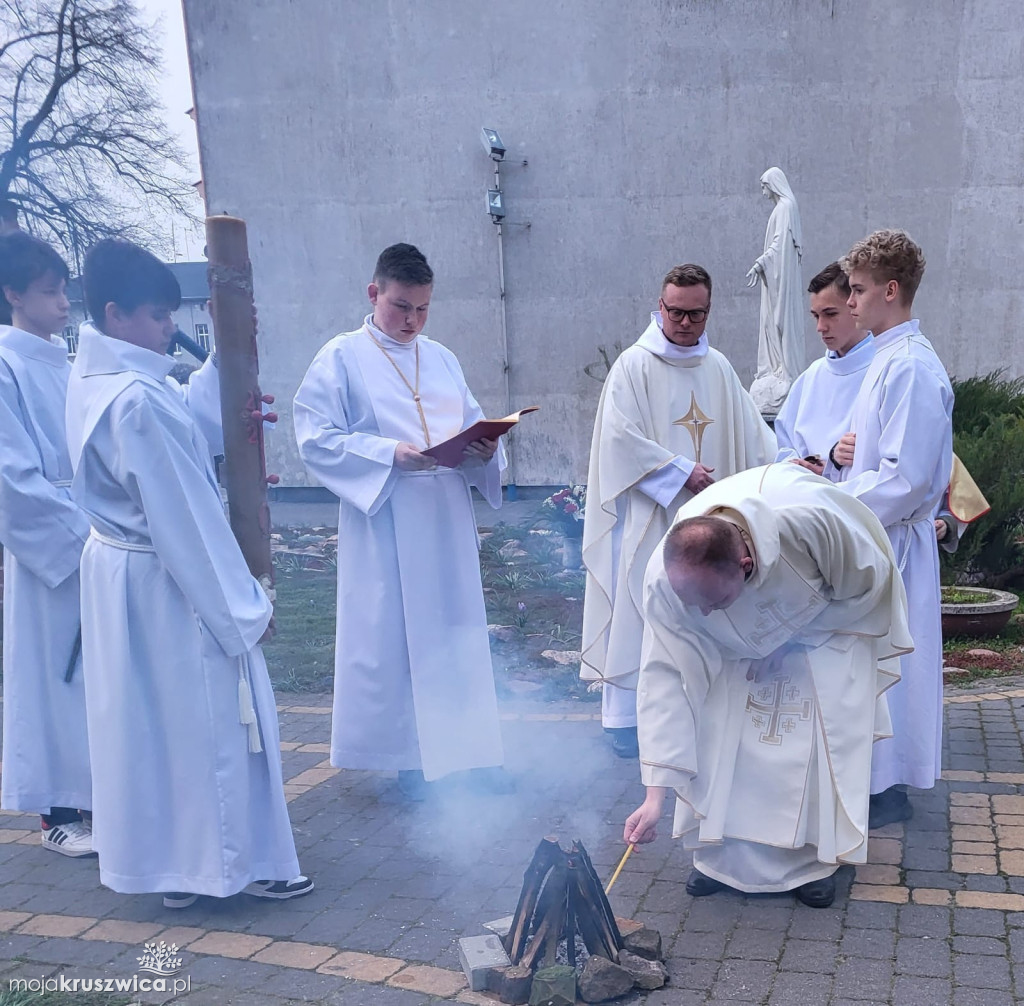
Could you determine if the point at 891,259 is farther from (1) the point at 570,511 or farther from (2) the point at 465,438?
(1) the point at 570,511

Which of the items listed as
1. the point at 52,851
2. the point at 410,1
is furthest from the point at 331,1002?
→ the point at 410,1

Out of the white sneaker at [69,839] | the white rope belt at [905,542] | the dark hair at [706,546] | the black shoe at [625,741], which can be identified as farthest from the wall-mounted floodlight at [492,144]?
the dark hair at [706,546]

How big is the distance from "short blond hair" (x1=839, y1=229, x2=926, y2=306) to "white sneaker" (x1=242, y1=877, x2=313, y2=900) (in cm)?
298

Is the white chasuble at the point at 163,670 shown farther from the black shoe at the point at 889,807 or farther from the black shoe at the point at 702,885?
the black shoe at the point at 889,807

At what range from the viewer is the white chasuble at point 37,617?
3922mm

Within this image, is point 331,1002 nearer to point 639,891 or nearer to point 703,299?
point 639,891

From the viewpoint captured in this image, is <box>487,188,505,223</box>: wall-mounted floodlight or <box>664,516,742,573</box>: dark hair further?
<box>487,188,505,223</box>: wall-mounted floodlight

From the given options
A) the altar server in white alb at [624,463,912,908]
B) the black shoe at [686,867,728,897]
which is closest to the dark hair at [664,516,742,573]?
the altar server in white alb at [624,463,912,908]

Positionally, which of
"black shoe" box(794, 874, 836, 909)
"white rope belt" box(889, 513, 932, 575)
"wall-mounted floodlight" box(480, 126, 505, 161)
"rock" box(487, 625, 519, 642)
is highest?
"wall-mounted floodlight" box(480, 126, 505, 161)

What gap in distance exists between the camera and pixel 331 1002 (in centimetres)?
284

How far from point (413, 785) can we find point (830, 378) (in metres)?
2.52

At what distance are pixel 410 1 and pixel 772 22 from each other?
497 centimetres

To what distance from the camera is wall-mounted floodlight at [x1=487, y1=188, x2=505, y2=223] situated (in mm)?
14070

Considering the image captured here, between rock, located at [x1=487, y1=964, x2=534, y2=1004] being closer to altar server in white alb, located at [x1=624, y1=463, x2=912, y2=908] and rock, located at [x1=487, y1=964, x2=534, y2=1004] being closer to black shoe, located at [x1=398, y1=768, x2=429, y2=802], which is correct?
altar server in white alb, located at [x1=624, y1=463, x2=912, y2=908]
